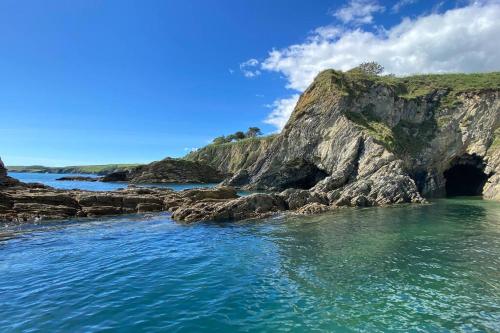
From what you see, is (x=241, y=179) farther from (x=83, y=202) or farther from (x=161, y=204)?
(x=83, y=202)

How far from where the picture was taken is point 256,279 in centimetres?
1559

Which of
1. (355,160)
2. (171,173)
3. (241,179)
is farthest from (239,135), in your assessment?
(355,160)

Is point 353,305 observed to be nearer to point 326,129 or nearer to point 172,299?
point 172,299

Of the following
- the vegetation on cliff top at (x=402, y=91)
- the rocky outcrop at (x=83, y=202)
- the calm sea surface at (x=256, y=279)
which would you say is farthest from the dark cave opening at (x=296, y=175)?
the calm sea surface at (x=256, y=279)

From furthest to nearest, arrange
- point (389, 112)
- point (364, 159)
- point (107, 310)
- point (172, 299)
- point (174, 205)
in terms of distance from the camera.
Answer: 1. point (389, 112)
2. point (364, 159)
3. point (174, 205)
4. point (172, 299)
5. point (107, 310)

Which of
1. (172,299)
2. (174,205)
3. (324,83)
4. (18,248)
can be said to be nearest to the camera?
(172,299)

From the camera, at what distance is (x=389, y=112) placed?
64.8 metres

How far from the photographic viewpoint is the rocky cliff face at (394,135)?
54.7 meters

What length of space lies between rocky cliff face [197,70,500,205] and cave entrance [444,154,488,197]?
171mm

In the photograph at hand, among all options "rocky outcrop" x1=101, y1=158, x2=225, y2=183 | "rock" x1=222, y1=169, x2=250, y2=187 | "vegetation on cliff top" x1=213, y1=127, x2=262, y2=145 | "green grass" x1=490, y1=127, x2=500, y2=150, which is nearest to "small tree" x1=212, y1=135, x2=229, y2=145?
"vegetation on cliff top" x1=213, y1=127, x2=262, y2=145

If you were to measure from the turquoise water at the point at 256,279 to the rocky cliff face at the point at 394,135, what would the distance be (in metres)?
26.4

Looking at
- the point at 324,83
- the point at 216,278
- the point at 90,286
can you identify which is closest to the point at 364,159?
the point at 324,83

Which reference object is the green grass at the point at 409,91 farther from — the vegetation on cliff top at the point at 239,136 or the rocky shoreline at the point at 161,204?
the vegetation on cliff top at the point at 239,136

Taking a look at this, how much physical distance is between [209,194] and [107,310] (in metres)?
30.5
